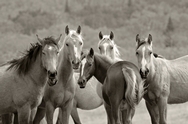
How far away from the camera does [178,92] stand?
9.70 meters

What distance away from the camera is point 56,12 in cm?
4678

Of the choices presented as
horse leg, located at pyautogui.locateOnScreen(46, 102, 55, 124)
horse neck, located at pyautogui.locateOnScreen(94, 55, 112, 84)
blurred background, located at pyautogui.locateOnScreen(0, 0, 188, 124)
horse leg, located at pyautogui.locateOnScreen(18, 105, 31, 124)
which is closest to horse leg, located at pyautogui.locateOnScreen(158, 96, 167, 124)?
horse neck, located at pyautogui.locateOnScreen(94, 55, 112, 84)

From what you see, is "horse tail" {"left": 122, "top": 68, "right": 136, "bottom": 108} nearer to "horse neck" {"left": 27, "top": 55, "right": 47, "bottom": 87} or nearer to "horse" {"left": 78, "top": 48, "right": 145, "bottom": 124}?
"horse" {"left": 78, "top": 48, "right": 145, "bottom": 124}

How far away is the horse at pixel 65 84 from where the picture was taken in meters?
7.91

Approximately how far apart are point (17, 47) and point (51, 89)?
27.1 m

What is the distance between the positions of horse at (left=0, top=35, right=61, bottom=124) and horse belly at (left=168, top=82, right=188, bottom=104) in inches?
142

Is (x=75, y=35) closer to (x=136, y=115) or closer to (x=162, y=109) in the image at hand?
(x=162, y=109)

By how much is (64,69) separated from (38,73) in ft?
3.07

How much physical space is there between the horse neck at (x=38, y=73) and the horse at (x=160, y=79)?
1.95 m

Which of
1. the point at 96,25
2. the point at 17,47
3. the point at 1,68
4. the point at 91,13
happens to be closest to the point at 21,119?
the point at 1,68

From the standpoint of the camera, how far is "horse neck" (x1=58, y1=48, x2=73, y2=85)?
812 centimetres

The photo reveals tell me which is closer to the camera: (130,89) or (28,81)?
(130,89)

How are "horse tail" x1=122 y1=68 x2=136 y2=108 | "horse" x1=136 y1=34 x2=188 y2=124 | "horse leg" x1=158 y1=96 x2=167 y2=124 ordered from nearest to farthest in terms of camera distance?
1. "horse tail" x1=122 y1=68 x2=136 y2=108
2. "horse" x1=136 y1=34 x2=188 y2=124
3. "horse leg" x1=158 y1=96 x2=167 y2=124

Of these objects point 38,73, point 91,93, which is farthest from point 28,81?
point 91,93
